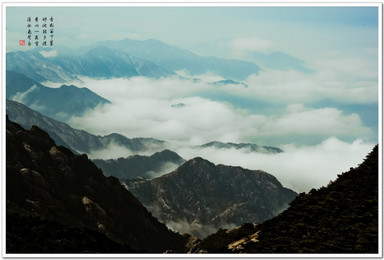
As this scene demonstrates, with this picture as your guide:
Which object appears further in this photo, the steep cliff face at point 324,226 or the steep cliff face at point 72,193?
the steep cliff face at point 72,193

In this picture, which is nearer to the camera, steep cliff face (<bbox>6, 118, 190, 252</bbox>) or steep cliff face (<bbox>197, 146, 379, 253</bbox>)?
steep cliff face (<bbox>197, 146, 379, 253</bbox>)

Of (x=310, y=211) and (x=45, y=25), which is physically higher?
(x=45, y=25)

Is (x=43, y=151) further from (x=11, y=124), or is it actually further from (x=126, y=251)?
(x=126, y=251)
